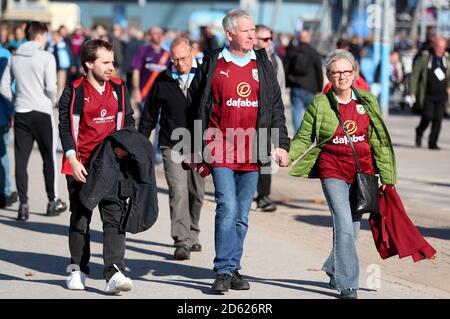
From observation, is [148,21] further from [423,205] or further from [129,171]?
[129,171]

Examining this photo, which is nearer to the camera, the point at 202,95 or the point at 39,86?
the point at 202,95

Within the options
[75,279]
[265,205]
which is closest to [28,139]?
[265,205]

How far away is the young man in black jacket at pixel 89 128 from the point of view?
8391 mm

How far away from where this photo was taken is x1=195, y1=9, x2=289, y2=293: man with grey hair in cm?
837

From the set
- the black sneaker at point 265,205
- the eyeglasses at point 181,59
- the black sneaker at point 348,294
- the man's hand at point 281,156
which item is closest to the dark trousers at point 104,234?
the man's hand at point 281,156

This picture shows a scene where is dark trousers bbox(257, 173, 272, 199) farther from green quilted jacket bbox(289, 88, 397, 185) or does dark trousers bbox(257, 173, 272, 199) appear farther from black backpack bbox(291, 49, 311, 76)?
black backpack bbox(291, 49, 311, 76)

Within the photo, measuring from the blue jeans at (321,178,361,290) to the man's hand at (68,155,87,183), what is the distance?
161cm

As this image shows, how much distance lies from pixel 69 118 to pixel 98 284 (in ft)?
4.01

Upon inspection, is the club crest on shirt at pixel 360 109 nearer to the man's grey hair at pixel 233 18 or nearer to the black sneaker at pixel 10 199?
the man's grey hair at pixel 233 18

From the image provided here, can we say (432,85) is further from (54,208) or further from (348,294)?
(348,294)

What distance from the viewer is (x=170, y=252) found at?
34.4 feet

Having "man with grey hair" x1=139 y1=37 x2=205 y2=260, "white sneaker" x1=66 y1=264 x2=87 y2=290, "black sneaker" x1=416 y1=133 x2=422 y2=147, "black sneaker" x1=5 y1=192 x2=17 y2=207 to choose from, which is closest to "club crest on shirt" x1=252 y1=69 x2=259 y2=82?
"white sneaker" x1=66 y1=264 x2=87 y2=290
